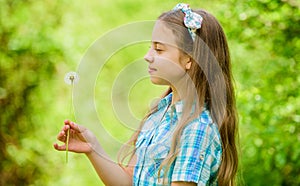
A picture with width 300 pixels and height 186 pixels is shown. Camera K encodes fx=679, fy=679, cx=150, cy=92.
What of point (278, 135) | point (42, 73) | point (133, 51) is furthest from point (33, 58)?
point (278, 135)

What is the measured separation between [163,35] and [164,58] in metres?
0.06

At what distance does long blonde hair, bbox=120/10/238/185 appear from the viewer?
70.4 inches

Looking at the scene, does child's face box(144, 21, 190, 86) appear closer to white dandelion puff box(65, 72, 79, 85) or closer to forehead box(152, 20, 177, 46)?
forehead box(152, 20, 177, 46)

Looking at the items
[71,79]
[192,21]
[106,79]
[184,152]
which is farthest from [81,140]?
[106,79]

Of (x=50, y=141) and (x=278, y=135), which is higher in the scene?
(x=50, y=141)

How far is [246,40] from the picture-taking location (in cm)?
352

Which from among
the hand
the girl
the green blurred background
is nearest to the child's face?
the girl

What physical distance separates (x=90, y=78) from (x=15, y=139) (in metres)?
2.15

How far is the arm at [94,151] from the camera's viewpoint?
1827mm

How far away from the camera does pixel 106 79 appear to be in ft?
16.6

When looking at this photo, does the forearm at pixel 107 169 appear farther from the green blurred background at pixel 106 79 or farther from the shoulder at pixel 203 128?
the green blurred background at pixel 106 79

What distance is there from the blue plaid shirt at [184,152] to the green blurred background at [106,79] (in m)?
0.80

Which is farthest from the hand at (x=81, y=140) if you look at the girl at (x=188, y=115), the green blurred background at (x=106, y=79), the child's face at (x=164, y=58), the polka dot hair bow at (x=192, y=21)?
the green blurred background at (x=106, y=79)

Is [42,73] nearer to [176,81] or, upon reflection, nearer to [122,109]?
[122,109]
